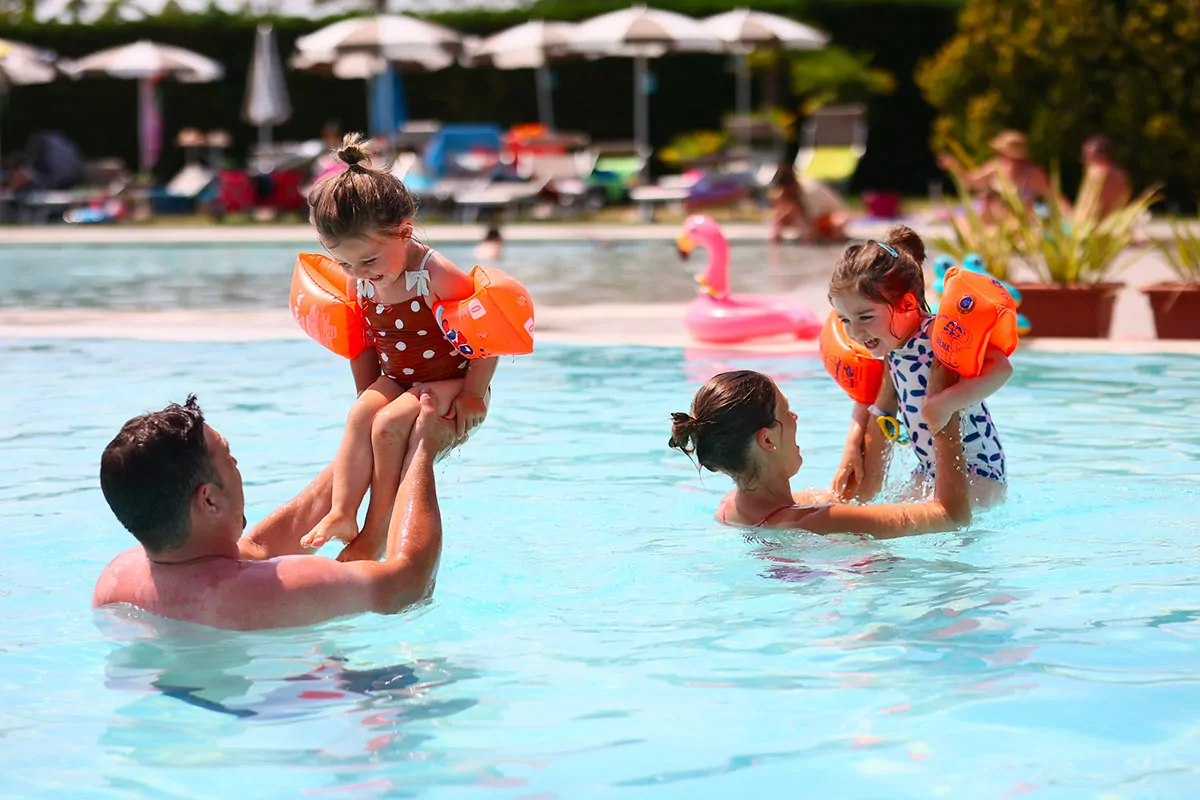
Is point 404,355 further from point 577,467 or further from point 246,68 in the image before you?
point 246,68

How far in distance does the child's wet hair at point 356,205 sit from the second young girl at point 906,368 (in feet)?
4.62

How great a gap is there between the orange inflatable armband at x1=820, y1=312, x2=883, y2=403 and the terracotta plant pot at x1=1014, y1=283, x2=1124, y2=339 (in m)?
4.01

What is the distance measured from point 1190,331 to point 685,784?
660cm

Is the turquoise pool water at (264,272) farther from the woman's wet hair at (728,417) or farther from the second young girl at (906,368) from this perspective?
the woman's wet hair at (728,417)

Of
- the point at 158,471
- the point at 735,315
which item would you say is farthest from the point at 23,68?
the point at 158,471

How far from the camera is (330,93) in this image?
27.5 metres

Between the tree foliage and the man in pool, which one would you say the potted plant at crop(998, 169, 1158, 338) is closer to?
the man in pool

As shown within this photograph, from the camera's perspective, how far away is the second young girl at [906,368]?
15.3ft

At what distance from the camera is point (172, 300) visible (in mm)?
12828

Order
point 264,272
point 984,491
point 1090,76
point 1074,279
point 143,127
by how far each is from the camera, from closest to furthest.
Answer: point 984,491 < point 1074,279 < point 264,272 < point 1090,76 < point 143,127

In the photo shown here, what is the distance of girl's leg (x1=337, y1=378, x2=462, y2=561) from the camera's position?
4242 millimetres

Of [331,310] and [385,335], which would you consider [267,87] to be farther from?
[385,335]

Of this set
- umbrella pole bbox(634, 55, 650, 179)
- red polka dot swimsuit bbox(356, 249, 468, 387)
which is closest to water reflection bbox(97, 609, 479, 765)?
red polka dot swimsuit bbox(356, 249, 468, 387)

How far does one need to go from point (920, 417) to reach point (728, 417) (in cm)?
88
